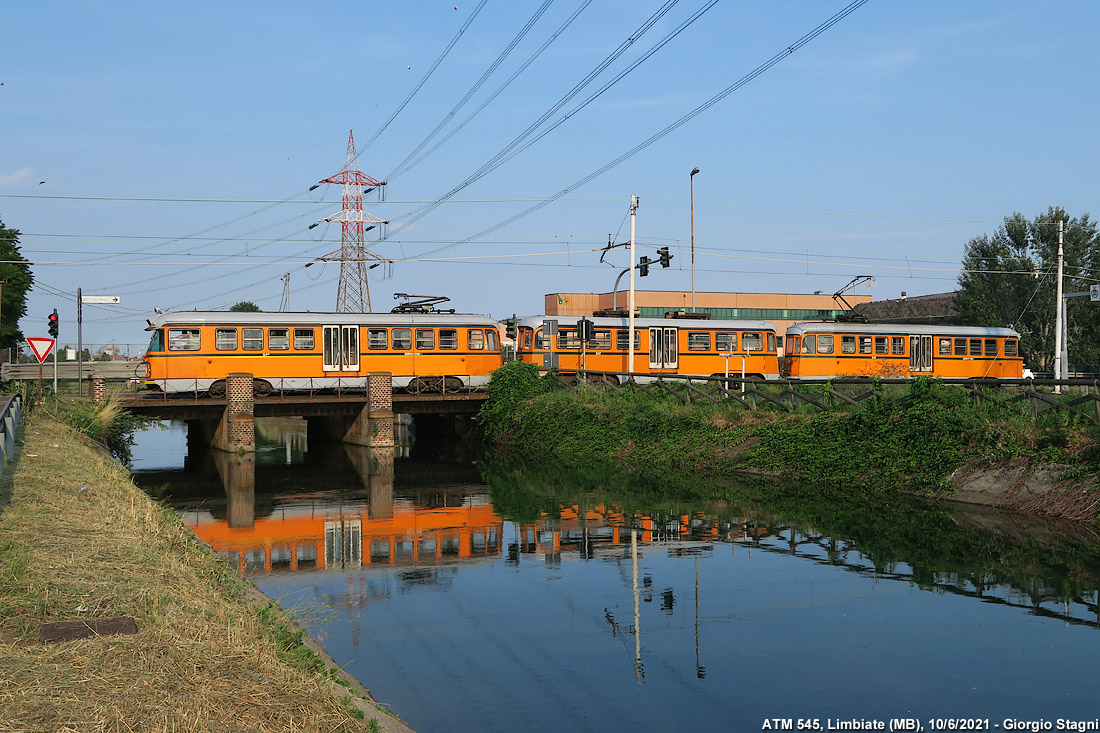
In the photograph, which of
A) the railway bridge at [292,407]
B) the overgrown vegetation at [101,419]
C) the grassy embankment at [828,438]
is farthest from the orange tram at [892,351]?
the overgrown vegetation at [101,419]

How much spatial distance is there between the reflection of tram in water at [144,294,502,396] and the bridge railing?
4.66 meters

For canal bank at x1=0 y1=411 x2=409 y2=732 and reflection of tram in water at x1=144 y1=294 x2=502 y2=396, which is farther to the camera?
reflection of tram in water at x1=144 y1=294 x2=502 y2=396

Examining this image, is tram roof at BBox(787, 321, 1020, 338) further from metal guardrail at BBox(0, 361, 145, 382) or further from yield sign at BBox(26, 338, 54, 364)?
metal guardrail at BBox(0, 361, 145, 382)

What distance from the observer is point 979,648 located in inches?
368

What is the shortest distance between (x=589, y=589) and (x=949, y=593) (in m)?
4.49

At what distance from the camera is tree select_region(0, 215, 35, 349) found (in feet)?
206

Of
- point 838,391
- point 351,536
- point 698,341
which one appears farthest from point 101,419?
point 698,341

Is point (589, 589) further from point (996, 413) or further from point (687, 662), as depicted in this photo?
point (996, 413)

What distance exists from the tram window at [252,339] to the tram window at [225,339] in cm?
31

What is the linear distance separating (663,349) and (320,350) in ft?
45.2

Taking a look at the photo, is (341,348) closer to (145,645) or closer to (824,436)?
(824,436)

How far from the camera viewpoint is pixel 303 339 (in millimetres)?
34875

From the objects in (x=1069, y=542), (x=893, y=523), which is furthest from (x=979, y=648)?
(x=893, y=523)

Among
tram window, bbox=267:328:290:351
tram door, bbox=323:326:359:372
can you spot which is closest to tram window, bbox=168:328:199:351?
tram window, bbox=267:328:290:351
